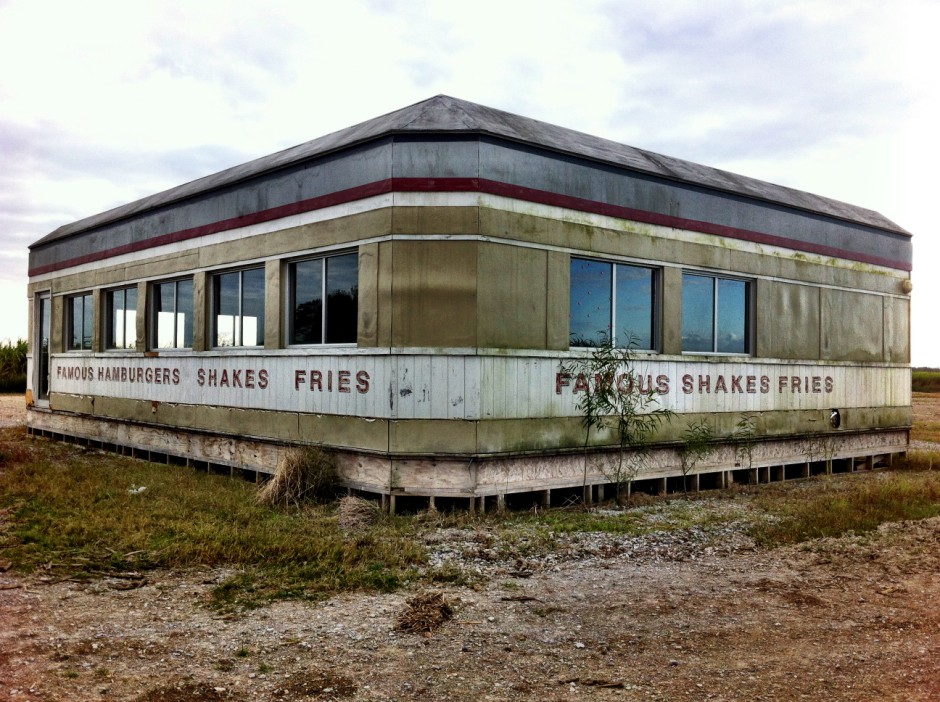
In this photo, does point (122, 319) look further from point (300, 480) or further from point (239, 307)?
point (300, 480)

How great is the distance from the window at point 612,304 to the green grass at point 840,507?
2.73 m

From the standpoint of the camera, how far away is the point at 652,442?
10945 millimetres

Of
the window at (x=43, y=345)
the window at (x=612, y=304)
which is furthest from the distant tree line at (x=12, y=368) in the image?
the window at (x=612, y=304)

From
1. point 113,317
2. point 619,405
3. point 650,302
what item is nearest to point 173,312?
point 113,317

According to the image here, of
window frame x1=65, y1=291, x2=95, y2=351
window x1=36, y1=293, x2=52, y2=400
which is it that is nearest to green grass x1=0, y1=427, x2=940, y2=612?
window frame x1=65, y1=291, x2=95, y2=351

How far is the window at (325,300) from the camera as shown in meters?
10.2

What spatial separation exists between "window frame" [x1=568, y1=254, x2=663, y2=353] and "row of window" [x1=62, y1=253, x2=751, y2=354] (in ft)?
0.05

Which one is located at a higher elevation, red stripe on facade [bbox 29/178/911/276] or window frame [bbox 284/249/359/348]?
red stripe on facade [bbox 29/178/911/276]

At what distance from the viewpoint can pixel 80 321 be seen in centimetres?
1712

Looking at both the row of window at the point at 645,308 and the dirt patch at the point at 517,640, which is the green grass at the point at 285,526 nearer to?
the dirt patch at the point at 517,640

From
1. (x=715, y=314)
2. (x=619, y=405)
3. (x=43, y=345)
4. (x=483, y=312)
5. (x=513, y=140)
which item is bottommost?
(x=619, y=405)

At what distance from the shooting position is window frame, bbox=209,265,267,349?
11844 mm

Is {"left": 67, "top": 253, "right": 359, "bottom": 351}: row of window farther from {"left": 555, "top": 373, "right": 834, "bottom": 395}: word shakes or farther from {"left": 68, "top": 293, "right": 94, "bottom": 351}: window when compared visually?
{"left": 555, "top": 373, "right": 834, "bottom": 395}: word shakes

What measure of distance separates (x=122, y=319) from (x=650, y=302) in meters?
9.95
